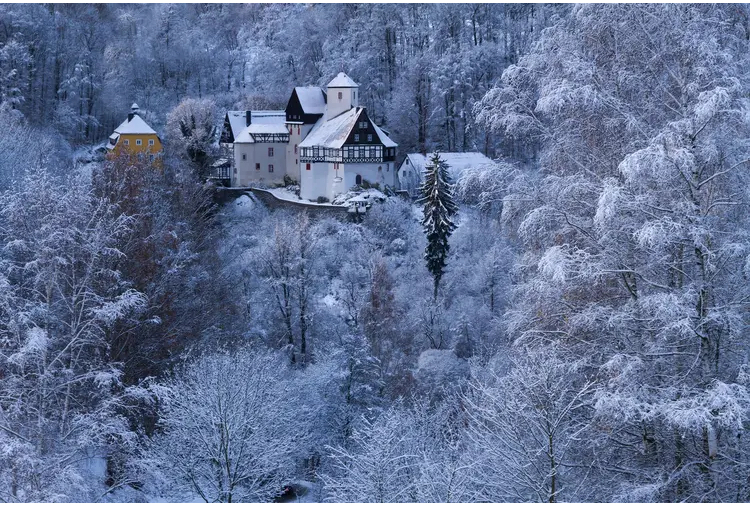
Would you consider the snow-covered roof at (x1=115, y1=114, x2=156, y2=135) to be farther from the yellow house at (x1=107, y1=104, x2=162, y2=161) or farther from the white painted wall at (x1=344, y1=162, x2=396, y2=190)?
the white painted wall at (x1=344, y1=162, x2=396, y2=190)

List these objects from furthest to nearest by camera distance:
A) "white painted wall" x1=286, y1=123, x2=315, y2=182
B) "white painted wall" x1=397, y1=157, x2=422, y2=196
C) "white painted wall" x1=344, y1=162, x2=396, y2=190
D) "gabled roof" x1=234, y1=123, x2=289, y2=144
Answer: "gabled roof" x1=234, y1=123, x2=289, y2=144 < "white painted wall" x1=286, y1=123, x2=315, y2=182 < "white painted wall" x1=397, y1=157, x2=422, y2=196 < "white painted wall" x1=344, y1=162, x2=396, y2=190

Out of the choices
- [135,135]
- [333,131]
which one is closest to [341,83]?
[333,131]

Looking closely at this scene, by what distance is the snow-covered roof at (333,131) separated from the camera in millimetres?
44938

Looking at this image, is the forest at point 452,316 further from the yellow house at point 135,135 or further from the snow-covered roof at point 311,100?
the yellow house at point 135,135

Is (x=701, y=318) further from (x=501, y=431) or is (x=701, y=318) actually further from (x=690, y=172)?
(x=501, y=431)

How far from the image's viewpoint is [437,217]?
3666 centimetres

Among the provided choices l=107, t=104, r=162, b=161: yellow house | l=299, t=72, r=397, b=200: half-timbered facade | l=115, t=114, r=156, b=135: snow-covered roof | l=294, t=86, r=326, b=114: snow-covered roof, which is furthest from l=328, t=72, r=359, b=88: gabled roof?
l=115, t=114, r=156, b=135: snow-covered roof

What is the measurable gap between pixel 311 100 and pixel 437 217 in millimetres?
15705

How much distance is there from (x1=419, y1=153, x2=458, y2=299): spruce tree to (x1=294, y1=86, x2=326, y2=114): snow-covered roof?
1271cm

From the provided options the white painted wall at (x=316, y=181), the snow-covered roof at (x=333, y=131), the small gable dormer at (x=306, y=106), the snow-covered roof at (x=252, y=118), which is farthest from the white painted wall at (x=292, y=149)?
the white painted wall at (x=316, y=181)

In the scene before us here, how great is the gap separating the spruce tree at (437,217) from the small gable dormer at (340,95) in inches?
430

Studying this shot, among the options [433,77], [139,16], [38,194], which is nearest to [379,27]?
[433,77]

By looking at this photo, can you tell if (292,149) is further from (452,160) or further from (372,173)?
(452,160)

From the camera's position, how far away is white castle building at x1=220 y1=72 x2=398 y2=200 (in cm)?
4472
